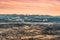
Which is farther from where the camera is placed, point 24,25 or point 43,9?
point 43,9

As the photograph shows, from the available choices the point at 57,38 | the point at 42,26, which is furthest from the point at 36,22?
the point at 57,38

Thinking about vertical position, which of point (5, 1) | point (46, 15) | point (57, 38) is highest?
point (5, 1)

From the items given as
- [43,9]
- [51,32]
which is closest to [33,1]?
[43,9]

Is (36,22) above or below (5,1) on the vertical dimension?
below

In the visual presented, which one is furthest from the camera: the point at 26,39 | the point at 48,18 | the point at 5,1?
the point at 5,1

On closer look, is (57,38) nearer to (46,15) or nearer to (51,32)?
(51,32)

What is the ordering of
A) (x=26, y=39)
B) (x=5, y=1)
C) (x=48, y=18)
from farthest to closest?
(x=5, y=1), (x=48, y=18), (x=26, y=39)
